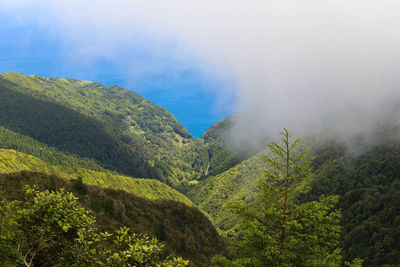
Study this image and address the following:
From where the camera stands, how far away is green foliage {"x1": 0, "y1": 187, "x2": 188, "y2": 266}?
32.9 ft

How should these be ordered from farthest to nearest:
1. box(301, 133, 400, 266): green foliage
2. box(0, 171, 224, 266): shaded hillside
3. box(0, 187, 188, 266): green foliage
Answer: box(301, 133, 400, 266): green foliage < box(0, 171, 224, 266): shaded hillside < box(0, 187, 188, 266): green foliage

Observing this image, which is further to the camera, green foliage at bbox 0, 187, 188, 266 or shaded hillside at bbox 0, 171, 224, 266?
shaded hillside at bbox 0, 171, 224, 266

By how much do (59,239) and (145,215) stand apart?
64231mm

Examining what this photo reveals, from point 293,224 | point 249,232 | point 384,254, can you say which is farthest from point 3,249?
point 384,254

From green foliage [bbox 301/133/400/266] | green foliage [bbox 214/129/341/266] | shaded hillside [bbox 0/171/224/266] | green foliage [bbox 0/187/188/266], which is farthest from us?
green foliage [bbox 301/133/400/266]

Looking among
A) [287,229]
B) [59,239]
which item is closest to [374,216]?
[287,229]

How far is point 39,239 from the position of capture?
10.5 metres

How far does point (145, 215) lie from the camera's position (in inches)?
2835

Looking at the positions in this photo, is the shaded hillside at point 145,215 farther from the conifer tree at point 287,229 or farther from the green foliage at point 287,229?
the green foliage at point 287,229

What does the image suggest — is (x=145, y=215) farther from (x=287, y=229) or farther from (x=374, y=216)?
(x=374, y=216)

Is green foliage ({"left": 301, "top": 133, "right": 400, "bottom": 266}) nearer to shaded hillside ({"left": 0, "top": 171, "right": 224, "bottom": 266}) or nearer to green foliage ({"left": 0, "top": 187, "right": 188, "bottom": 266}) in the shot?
shaded hillside ({"left": 0, "top": 171, "right": 224, "bottom": 266})

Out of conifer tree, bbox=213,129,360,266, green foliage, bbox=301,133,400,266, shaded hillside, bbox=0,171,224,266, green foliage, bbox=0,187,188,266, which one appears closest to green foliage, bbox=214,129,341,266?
conifer tree, bbox=213,129,360,266

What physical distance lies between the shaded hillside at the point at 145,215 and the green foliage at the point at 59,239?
1814 inches

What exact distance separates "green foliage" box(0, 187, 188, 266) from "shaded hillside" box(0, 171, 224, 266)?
151ft
